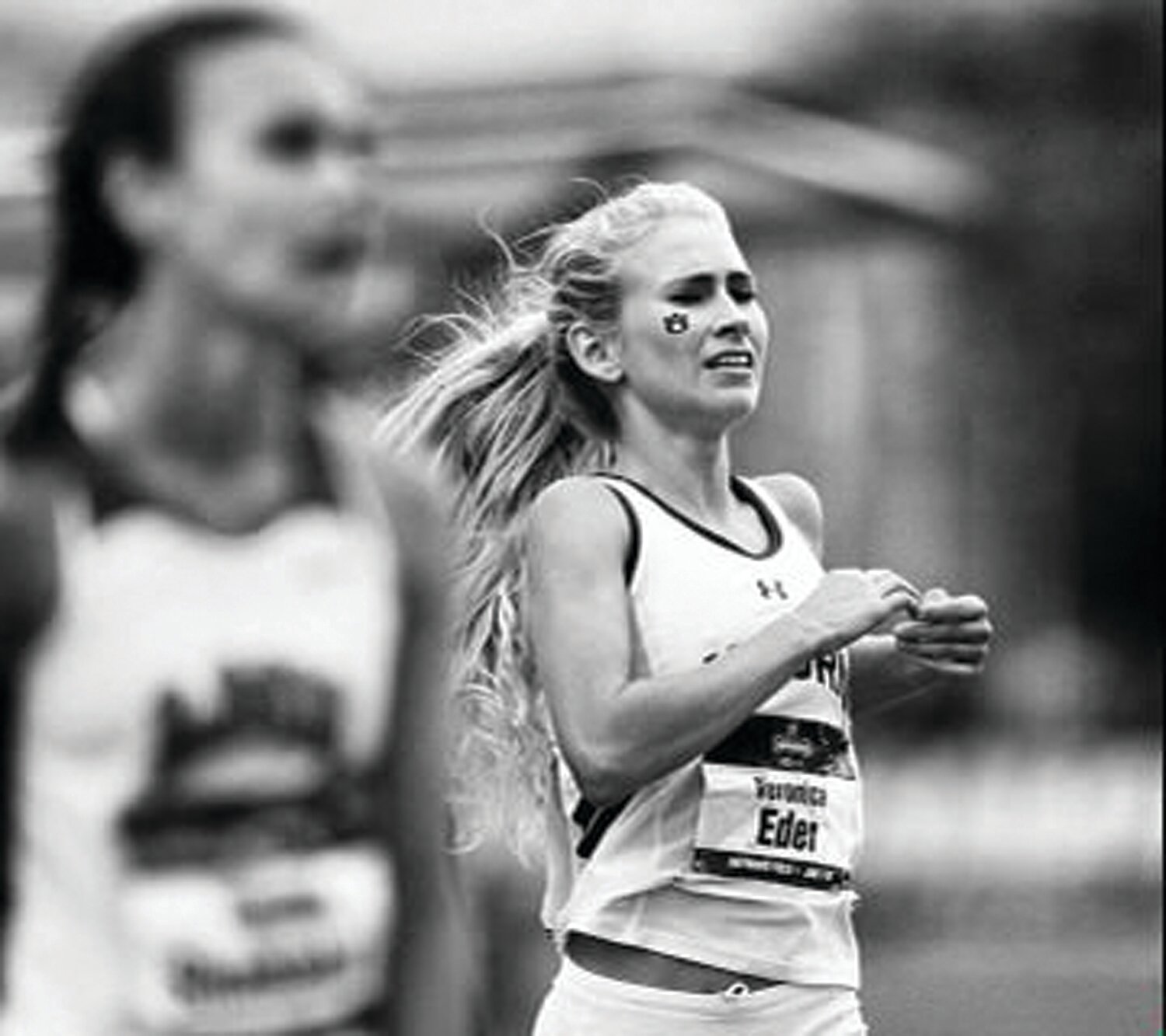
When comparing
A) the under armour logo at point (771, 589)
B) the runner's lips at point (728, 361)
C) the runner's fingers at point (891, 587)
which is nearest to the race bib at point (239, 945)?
the runner's fingers at point (891, 587)

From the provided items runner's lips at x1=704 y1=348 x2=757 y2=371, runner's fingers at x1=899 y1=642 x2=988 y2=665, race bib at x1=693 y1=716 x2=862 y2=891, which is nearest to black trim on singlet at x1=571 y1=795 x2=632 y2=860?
race bib at x1=693 y1=716 x2=862 y2=891

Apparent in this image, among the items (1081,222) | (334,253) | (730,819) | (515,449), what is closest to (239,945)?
(334,253)

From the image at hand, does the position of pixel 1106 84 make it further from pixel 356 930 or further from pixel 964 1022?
pixel 356 930

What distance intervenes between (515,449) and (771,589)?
63 centimetres

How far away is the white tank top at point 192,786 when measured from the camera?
2697 mm

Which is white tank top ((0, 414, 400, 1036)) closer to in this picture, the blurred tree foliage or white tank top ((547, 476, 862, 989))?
white tank top ((547, 476, 862, 989))

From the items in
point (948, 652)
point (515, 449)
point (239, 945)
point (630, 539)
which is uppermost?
point (515, 449)

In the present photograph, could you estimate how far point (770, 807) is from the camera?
13.6ft

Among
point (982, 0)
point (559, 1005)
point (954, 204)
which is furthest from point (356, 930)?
point (982, 0)

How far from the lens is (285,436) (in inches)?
111

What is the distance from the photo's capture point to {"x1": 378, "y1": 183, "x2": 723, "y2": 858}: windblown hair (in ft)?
15.1

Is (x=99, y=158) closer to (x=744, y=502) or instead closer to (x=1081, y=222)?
(x=744, y=502)

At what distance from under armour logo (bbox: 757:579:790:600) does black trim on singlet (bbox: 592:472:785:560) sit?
5 centimetres

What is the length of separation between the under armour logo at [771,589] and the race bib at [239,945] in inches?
59.6
